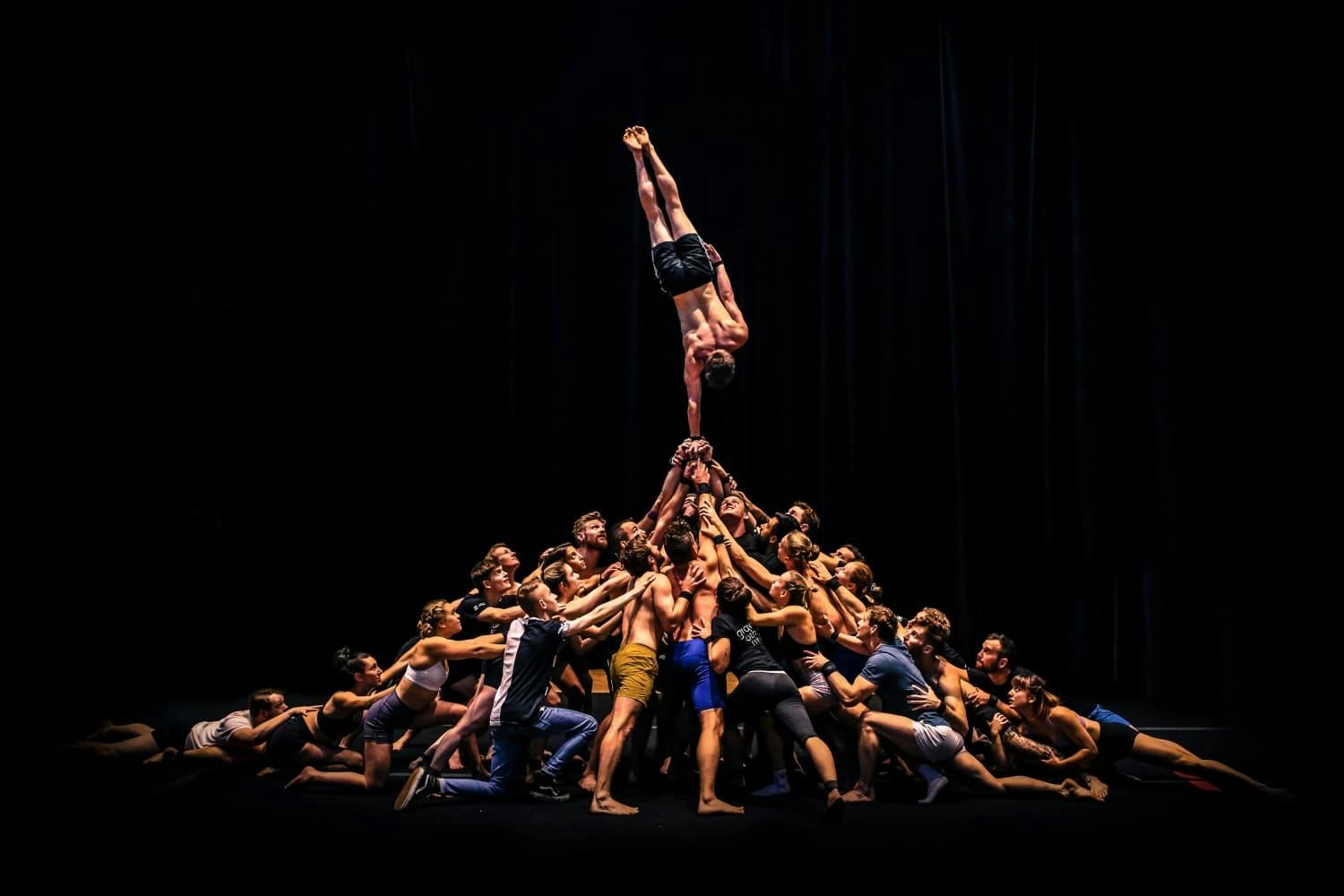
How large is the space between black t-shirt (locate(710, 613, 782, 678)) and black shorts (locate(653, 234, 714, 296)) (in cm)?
280

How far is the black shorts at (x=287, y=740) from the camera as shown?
5.14 m

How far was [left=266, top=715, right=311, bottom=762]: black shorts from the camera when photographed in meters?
5.14

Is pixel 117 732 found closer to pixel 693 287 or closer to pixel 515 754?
pixel 515 754

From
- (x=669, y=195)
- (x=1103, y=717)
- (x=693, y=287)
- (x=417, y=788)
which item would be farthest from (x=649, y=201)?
(x=1103, y=717)

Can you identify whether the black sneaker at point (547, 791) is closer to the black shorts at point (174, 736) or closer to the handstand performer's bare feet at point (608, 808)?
the handstand performer's bare feet at point (608, 808)

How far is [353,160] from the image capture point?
9.00 metres

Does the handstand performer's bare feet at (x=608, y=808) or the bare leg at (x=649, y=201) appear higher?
the bare leg at (x=649, y=201)

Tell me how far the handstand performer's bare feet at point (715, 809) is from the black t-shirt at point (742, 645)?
0.65m

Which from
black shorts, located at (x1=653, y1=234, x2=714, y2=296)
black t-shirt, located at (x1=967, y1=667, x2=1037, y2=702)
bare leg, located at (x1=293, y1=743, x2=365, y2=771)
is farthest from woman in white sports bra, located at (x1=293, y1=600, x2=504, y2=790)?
black shorts, located at (x1=653, y1=234, x2=714, y2=296)

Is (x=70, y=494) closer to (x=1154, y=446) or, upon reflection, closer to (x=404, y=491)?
(x=404, y=491)

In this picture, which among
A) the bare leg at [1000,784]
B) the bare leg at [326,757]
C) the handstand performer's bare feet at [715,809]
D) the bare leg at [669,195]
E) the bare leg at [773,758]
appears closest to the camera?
the handstand performer's bare feet at [715,809]

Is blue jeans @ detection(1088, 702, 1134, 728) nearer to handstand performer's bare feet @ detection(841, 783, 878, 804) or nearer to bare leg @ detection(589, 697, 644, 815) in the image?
handstand performer's bare feet @ detection(841, 783, 878, 804)

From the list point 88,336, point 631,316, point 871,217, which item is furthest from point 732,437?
point 88,336

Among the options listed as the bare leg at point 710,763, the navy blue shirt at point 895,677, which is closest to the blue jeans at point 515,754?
the bare leg at point 710,763
